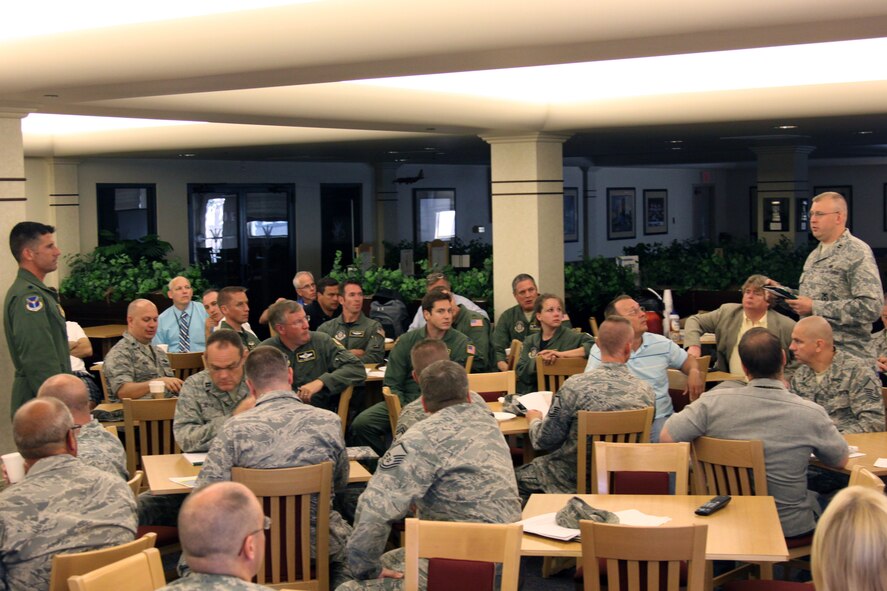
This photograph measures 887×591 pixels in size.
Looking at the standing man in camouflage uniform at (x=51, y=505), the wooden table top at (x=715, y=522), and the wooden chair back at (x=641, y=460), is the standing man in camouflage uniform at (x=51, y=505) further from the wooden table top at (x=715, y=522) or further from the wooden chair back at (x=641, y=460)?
the wooden chair back at (x=641, y=460)

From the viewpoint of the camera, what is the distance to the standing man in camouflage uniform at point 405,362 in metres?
6.97

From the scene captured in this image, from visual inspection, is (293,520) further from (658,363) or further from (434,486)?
(658,363)

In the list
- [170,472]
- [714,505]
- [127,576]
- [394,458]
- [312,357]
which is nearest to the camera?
[127,576]

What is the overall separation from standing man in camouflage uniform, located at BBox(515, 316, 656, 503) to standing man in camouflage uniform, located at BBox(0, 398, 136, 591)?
2212mm

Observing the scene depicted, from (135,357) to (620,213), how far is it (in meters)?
19.3

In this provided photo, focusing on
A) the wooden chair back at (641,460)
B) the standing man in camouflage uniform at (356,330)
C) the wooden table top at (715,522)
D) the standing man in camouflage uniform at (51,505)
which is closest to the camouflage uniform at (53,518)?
the standing man in camouflage uniform at (51,505)

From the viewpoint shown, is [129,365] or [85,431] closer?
[85,431]

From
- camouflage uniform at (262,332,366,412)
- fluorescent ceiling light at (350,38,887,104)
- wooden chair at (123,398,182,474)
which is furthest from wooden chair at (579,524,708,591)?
fluorescent ceiling light at (350,38,887,104)

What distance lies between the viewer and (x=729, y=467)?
14.7ft

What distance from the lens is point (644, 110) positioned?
8477 millimetres

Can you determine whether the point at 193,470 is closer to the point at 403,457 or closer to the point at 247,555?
the point at 403,457

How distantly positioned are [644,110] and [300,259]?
1066 cm

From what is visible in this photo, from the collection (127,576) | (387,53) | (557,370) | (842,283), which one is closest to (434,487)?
(127,576)

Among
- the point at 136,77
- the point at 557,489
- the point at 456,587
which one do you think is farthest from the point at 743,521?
the point at 136,77
